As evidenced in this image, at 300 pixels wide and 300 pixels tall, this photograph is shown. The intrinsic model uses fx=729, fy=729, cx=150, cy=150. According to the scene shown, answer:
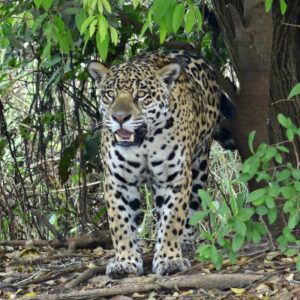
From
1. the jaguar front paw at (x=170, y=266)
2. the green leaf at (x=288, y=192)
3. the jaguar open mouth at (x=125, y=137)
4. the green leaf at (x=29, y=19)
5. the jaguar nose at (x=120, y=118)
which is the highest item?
the green leaf at (x=29, y=19)

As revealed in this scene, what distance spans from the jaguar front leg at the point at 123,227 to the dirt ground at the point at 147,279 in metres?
0.08

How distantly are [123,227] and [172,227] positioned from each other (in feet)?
1.22

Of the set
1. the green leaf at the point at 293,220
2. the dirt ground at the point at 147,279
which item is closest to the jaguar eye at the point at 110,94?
the dirt ground at the point at 147,279

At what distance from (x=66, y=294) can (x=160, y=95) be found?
5.31 ft


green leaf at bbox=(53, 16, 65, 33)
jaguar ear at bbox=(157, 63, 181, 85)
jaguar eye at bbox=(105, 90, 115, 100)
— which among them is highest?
green leaf at bbox=(53, 16, 65, 33)

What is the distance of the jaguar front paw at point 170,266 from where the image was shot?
5347 mm

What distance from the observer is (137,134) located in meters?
5.27

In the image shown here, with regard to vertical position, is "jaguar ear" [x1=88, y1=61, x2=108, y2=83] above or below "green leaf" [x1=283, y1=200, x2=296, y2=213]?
above

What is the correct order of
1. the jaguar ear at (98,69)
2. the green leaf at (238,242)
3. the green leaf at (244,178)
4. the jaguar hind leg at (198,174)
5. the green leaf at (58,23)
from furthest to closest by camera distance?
1. the jaguar hind leg at (198,174)
2. the jaguar ear at (98,69)
3. the green leaf at (58,23)
4. the green leaf at (238,242)
5. the green leaf at (244,178)

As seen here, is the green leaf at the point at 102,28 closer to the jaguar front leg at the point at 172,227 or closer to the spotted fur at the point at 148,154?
the spotted fur at the point at 148,154

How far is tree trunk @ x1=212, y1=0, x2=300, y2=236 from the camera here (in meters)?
5.82

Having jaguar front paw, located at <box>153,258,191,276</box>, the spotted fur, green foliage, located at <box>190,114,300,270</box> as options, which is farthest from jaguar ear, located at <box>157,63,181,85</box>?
green foliage, located at <box>190,114,300,270</box>

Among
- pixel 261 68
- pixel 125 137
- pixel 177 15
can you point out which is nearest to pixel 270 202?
pixel 177 15

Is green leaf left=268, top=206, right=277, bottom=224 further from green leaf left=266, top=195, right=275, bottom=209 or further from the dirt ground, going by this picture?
the dirt ground
